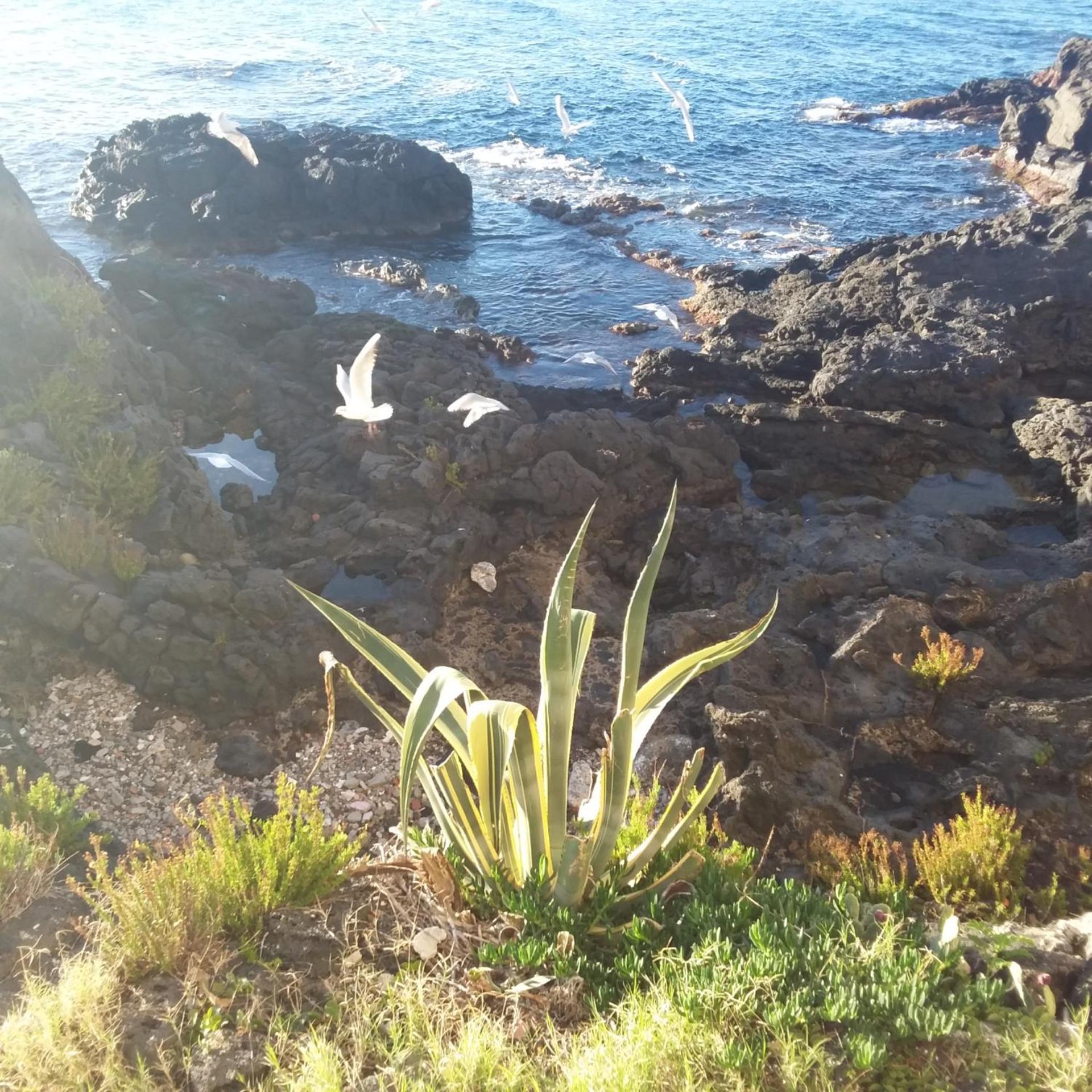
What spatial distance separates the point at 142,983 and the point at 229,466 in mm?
7080

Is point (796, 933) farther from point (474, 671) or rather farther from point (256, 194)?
point (256, 194)

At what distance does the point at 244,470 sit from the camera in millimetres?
8969

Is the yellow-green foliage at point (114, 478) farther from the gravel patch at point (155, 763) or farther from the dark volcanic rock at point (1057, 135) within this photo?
the dark volcanic rock at point (1057, 135)

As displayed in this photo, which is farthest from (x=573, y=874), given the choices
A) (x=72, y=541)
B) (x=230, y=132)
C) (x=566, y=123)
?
(x=566, y=123)

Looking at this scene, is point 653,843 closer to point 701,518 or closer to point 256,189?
point 701,518

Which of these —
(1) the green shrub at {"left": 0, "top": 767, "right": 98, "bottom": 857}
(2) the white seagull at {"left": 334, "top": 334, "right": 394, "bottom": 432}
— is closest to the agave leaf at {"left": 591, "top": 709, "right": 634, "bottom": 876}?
(1) the green shrub at {"left": 0, "top": 767, "right": 98, "bottom": 857}

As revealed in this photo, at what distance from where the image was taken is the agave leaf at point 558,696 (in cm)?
265

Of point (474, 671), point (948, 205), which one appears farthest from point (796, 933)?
point (948, 205)

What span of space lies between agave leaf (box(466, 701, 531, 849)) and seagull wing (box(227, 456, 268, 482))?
22.6 ft

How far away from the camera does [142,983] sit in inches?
105

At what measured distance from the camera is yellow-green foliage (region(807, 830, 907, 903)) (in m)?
3.22

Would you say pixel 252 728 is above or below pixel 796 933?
below

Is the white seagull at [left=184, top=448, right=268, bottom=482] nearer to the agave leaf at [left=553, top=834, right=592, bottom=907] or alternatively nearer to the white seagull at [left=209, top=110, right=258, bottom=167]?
the white seagull at [left=209, top=110, right=258, bottom=167]

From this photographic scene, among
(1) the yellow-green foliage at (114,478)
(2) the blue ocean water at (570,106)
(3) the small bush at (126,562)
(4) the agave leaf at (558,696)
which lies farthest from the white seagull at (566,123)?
(4) the agave leaf at (558,696)
